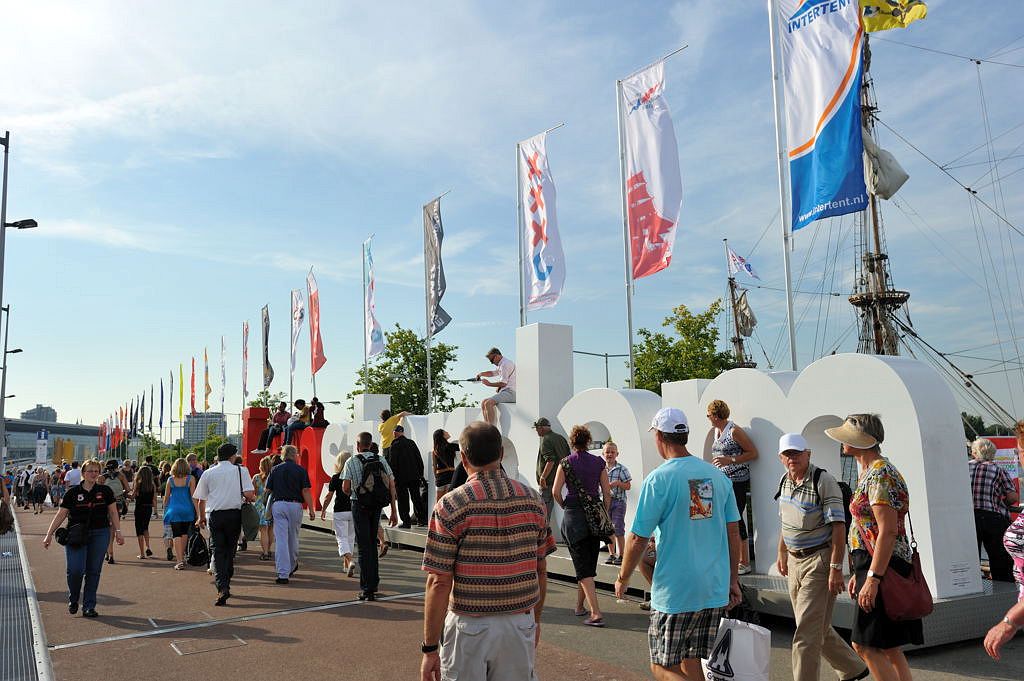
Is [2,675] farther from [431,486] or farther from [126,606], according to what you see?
[431,486]

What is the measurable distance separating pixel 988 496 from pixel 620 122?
7.95 meters

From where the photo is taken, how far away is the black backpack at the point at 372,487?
8.54 meters

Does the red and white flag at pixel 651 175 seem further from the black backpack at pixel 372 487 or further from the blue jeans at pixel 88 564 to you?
the blue jeans at pixel 88 564

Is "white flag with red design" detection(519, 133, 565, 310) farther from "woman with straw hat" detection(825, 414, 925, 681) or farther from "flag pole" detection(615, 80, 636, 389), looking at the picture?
"woman with straw hat" detection(825, 414, 925, 681)

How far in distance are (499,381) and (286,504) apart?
14.8ft

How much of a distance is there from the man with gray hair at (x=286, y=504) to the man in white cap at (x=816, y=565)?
7.01 metres

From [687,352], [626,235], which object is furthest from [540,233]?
[687,352]

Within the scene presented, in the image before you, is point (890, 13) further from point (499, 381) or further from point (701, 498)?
point (701, 498)

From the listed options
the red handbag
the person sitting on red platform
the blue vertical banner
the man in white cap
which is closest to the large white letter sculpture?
the man in white cap

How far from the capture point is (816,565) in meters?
4.66

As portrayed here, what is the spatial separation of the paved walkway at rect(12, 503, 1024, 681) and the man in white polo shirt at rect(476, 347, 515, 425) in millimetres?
3291

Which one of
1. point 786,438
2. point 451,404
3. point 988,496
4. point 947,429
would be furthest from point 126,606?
point 451,404

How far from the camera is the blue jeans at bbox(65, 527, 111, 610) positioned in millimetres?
8148

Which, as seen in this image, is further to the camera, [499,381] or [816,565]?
[499,381]
